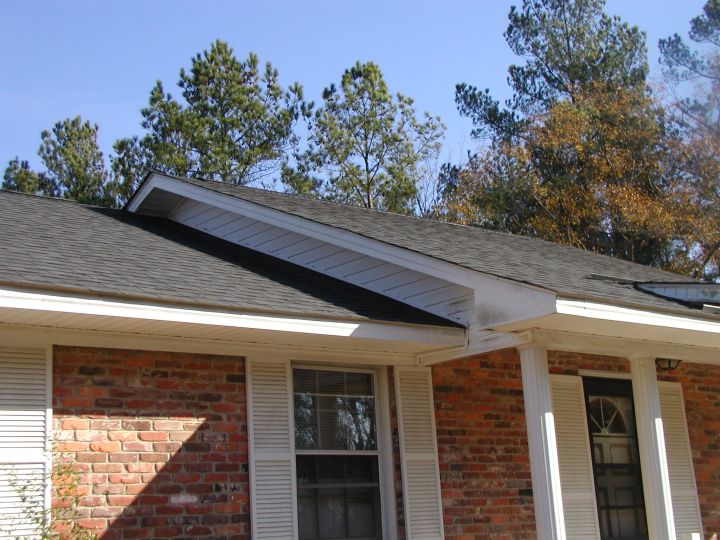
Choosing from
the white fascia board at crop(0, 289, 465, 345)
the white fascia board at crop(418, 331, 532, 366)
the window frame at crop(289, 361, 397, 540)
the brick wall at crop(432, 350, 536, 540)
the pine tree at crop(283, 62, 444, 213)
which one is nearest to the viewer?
the white fascia board at crop(0, 289, 465, 345)

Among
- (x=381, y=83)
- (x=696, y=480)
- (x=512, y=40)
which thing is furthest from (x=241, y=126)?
(x=696, y=480)

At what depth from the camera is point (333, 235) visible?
380 inches

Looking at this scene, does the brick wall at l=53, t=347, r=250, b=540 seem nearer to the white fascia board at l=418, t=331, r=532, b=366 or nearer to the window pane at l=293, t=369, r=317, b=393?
the window pane at l=293, t=369, r=317, b=393

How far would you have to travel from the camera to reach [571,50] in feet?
111

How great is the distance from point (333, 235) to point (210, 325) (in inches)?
103

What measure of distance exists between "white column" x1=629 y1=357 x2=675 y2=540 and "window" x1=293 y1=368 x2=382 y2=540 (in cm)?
238

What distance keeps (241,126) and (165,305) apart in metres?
23.5

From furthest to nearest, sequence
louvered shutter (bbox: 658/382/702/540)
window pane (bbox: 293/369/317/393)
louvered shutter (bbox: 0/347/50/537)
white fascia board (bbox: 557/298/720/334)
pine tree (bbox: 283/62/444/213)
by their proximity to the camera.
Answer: pine tree (bbox: 283/62/444/213)
louvered shutter (bbox: 658/382/702/540)
window pane (bbox: 293/369/317/393)
white fascia board (bbox: 557/298/720/334)
louvered shutter (bbox: 0/347/50/537)

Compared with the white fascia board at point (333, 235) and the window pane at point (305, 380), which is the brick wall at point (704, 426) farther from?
the window pane at point (305, 380)

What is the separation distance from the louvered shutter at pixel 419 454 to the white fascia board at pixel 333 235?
41.1 inches

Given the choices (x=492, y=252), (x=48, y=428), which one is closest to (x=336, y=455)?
(x=48, y=428)

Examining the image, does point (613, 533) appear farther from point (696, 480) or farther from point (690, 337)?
point (690, 337)

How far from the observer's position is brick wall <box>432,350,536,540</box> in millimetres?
9188

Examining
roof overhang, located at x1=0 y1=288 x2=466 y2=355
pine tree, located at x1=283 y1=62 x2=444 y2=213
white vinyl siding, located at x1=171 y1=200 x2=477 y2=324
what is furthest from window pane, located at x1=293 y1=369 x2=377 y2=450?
pine tree, located at x1=283 y1=62 x2=444 y2=213
